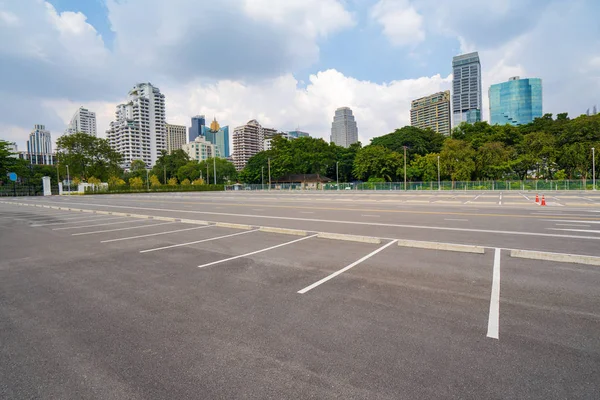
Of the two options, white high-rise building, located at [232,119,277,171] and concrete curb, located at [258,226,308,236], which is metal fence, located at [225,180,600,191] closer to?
concrete curb, located at [258,226,308,236]

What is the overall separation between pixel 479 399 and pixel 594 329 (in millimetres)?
2517

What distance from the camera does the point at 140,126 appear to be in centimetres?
16800

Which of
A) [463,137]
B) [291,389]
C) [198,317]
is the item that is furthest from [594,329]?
[463,137]

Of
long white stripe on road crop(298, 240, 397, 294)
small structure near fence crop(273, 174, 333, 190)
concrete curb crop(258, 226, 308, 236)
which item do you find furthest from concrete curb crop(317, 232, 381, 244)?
small structure near fence crop(273, 174, 333, 190)

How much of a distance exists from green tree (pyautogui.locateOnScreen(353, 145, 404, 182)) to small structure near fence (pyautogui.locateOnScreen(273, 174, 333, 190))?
11942mm

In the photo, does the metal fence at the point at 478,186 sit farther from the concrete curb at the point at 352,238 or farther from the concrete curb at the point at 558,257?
the concrete curb at the point at 352,238

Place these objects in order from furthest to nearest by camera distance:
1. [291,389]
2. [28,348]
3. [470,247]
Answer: [470,247]
[28,348]
[291,389]

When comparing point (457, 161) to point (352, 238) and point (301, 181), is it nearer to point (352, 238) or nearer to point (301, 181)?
point (301, 181)

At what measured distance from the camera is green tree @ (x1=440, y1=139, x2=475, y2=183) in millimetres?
67688

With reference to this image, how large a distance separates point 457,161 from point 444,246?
2673 inches

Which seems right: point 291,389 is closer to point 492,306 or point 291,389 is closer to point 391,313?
point 391,313

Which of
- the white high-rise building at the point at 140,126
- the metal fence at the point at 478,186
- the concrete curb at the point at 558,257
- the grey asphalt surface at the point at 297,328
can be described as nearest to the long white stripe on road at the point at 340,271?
the grey asphalt surface at the point at 297,328

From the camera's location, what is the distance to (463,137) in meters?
86.6

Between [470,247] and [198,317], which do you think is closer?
[198,317]
